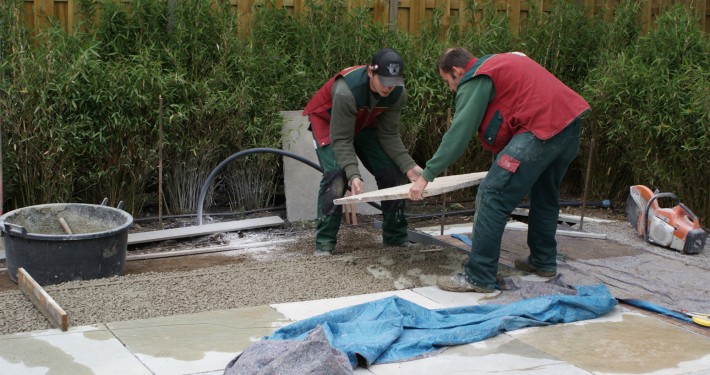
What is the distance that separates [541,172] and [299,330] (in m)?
1.70

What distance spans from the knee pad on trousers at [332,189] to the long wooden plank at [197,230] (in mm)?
1114

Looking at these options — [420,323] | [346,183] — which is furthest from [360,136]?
[420,323]

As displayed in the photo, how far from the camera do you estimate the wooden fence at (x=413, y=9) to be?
21.0 ft

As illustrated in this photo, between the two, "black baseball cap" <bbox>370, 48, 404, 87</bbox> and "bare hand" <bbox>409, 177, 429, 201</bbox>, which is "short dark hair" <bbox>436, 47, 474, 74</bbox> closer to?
"black baseball cap" <bbox>370, 48, 404, 87</bbox>

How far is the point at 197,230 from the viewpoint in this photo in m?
6.00

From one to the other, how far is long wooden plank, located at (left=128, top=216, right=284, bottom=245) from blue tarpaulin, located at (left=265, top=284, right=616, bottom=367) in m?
2.28

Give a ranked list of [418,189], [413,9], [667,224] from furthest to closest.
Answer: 1. [413,9]
2. [667,224]
3. [418,189]

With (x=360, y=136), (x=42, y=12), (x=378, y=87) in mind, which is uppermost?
(x=42, y=12)

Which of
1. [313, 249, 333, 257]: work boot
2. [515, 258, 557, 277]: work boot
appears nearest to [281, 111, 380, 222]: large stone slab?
[313, 249, 333, 257]: work boot

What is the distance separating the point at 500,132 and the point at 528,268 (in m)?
0.98

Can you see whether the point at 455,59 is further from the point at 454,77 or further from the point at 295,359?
the point at 295,359

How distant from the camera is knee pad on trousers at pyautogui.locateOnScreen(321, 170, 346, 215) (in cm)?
521

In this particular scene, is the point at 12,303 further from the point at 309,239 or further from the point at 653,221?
the point at 653,221

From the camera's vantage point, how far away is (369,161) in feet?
18.1
